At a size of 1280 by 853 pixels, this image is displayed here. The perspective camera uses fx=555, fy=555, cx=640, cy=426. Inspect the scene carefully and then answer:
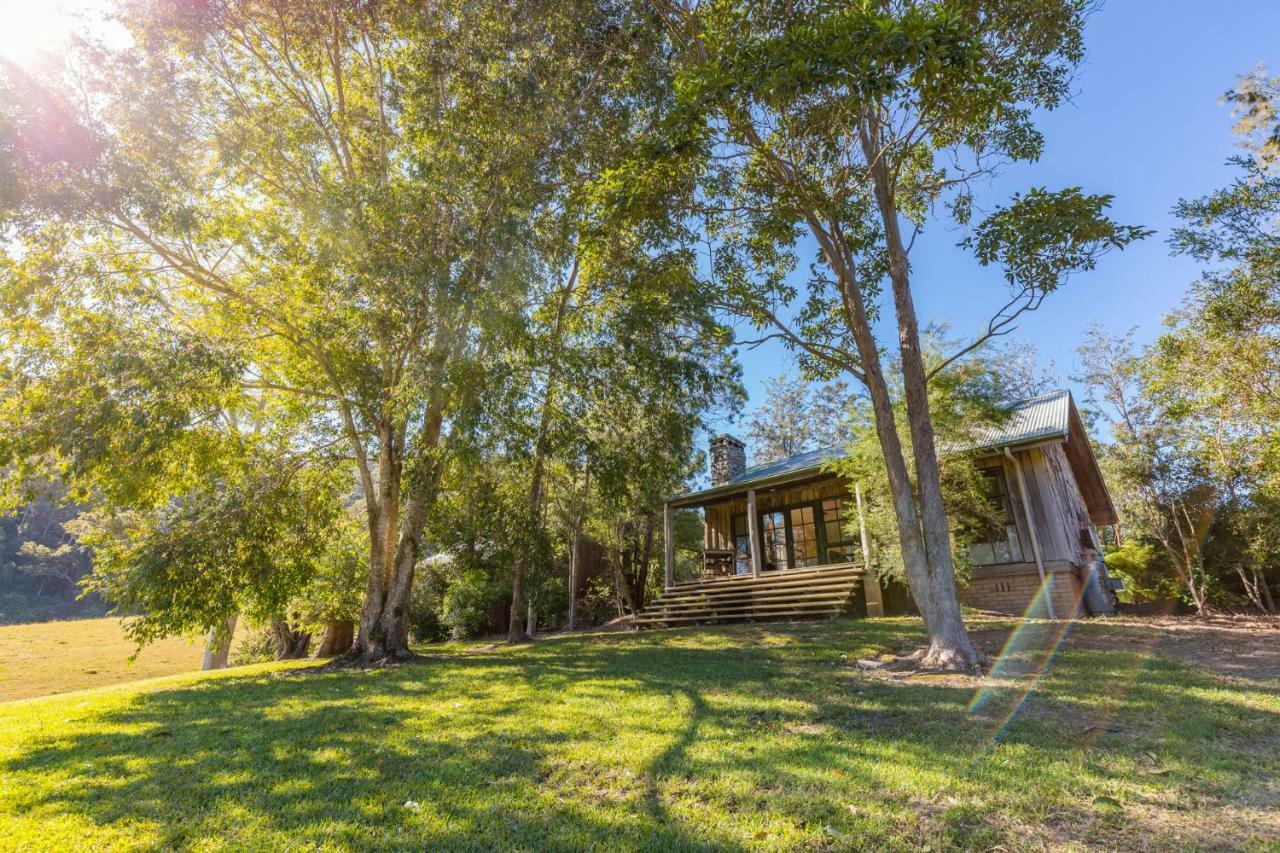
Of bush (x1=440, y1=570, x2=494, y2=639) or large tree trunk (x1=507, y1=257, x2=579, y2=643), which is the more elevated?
large tree trunk (x1=507, y1=257, x2=579, y2=643)

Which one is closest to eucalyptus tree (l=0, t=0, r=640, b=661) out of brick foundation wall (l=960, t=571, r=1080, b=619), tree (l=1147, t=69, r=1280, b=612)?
brick foundation wall (l=960, t=571, r=1080, b=619)

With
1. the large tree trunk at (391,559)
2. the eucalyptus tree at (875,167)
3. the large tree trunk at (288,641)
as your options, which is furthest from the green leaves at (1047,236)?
the large tree trunk at (288,641)

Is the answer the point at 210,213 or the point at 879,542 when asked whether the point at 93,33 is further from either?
the point at 879,542

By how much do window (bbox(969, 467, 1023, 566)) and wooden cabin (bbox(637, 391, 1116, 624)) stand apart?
22 mm

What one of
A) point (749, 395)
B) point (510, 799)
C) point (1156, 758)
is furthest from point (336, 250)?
point (1156, 758)

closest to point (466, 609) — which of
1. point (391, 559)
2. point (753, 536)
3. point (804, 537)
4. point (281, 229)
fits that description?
point (391, 559)

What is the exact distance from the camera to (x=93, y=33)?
27.1ft

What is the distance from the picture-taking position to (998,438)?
38.5 feet

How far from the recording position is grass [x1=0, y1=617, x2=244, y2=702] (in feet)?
45.8

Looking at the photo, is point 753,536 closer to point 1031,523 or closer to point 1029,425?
point 1031,523

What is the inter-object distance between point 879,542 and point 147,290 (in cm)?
1413

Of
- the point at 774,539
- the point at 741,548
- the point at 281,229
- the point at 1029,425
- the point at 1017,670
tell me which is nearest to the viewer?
the point at 1017,670

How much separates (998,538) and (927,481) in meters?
7.48

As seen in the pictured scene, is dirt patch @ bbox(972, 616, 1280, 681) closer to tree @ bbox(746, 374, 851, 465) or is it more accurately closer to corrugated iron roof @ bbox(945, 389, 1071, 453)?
corrugated iron roof @ bbox(945, 389, 1071, 453)
